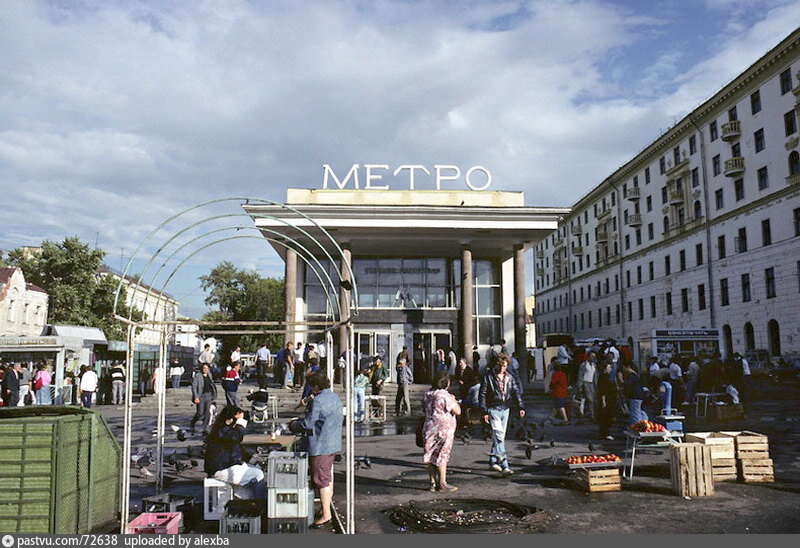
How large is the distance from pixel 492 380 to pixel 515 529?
11.3 ft

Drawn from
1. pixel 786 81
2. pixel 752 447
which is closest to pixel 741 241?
pixel 786 81

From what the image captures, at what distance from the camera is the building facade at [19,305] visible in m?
47.2

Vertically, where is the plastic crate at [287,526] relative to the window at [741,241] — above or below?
below

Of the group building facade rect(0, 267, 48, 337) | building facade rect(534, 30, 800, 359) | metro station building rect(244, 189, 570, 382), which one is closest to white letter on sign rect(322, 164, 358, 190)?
metro station building rect(244, 189, 570, 382)

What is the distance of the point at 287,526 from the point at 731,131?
4581 cm

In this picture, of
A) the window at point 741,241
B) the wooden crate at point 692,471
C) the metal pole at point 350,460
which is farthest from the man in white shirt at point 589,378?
the window at point 741,241

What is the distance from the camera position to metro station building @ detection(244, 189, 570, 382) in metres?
28.5

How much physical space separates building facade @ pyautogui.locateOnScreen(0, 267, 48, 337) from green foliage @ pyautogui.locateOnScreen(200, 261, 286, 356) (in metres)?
15.0

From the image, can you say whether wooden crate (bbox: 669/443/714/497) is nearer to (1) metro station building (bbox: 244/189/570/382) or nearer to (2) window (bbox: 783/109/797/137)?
(1) metro station building (bbox: 244/189/570/382)

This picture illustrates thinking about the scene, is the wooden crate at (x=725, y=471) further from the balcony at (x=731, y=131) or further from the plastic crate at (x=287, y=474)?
the balcony at (x=731, y=131)

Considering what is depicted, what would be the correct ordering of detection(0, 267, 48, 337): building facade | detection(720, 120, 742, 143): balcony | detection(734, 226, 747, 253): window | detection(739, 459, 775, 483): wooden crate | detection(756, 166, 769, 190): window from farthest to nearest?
detection(0, 267, 48, 337): building facade < detection(720, 120, 742, 143): balcony < detection(734, 226, 747, 253): window < detection(756, 166, 769, 190): window < detection(739, 459, 775, 483): wooden crate

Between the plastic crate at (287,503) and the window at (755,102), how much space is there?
44247mm

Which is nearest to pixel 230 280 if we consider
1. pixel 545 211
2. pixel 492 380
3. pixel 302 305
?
pixel 302 305

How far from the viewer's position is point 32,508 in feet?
20.4
